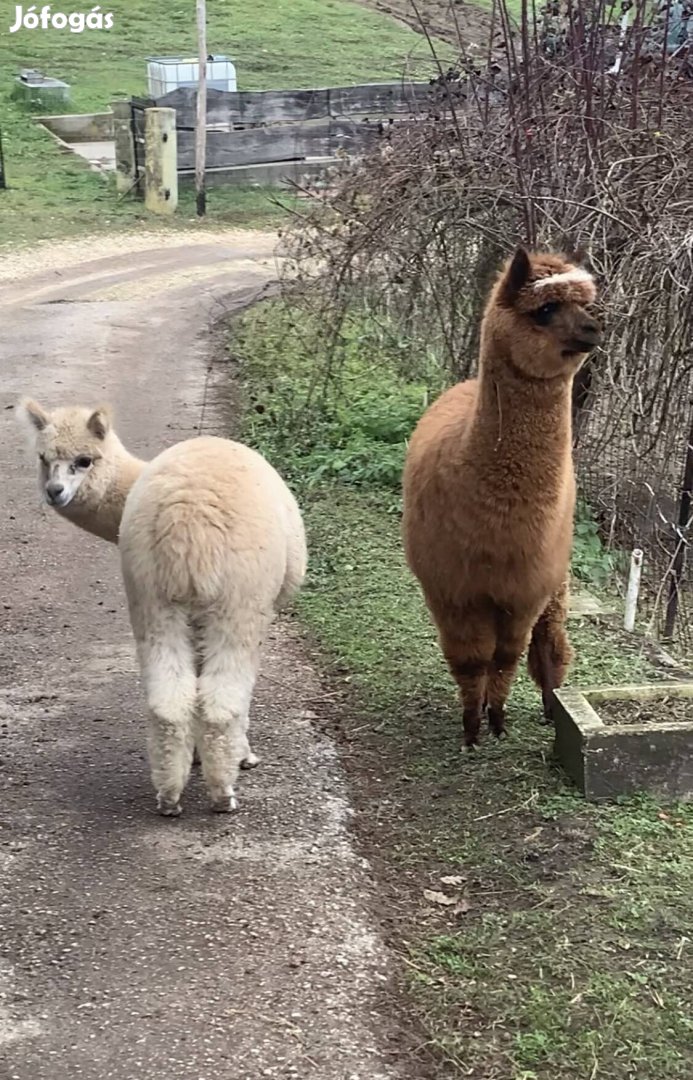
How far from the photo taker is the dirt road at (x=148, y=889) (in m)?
3.53

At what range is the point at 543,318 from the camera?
14.6 ft

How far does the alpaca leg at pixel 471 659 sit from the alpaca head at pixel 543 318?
1049 mm

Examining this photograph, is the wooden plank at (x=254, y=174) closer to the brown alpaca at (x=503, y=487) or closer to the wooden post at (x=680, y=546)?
the wooden post at (x=680, y=546)

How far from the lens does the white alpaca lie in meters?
4.49

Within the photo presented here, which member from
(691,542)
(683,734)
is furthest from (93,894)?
(691,542)

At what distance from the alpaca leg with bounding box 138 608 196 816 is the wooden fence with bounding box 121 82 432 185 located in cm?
1703

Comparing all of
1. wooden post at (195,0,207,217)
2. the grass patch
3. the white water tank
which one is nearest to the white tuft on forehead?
the grass patch

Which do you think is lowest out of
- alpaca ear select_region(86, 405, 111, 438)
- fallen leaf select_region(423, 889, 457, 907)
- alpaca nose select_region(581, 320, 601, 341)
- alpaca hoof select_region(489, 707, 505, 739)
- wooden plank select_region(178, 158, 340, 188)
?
wooden plank select_region(178, 158, 340, 188)

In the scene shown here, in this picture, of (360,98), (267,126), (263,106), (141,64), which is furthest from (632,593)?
(141,64)

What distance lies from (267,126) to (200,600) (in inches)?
762

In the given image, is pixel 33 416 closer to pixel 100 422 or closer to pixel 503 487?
pixel 100 422

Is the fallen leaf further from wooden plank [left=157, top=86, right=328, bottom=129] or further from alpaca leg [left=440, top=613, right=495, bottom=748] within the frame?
wooden plank [left=157, top=86, right=328, bottom=129]

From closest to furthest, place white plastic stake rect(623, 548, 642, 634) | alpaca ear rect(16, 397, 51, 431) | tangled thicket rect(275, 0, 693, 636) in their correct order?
1. alpaca ear rect(16, 397, 51, 431)
2. tangled thicket rect(275, 0, 693, 636)
3. white plastic stake rect(623, 548, 642, 634)

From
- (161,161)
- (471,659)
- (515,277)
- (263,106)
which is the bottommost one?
(161,161)
